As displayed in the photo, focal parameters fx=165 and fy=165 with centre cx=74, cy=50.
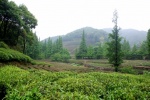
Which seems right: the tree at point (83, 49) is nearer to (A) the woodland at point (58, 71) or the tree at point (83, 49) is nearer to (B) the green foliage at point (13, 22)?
(A) the woodland at point (58, 71)

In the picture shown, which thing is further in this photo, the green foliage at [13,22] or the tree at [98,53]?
the tree at [98,53]

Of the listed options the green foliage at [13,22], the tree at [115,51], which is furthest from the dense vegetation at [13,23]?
the tree at [115,51]

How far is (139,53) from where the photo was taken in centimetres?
6681

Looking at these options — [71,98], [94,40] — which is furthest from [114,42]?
[94,40]

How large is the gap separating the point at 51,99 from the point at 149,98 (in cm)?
342

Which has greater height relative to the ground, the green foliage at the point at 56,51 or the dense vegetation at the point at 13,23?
the dense vegetation at the point at 13,23

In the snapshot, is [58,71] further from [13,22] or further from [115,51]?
[13,22]

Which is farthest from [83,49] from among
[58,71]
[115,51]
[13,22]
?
[58,71]

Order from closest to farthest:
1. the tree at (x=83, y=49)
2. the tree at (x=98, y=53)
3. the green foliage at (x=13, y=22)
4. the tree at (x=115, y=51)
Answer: the green foliage at (x=13, y=22) → the tree at (x=115, y=51) → the tree at (x=83, y=49) → the tree at (x=98, y=53)

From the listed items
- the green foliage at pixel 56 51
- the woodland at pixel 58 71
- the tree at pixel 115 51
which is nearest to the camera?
the woodland at pixel 58 71

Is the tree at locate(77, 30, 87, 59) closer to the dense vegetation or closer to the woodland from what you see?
the woodland

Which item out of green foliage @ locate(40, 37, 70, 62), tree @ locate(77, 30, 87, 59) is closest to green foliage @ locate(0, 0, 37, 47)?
green foliage @ locate(40, 37, 70, 62)

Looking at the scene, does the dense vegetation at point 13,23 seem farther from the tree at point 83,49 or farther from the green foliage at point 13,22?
the tree at point 83,49

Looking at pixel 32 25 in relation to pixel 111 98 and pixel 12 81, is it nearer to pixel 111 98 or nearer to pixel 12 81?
pixel 12 81
